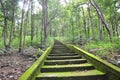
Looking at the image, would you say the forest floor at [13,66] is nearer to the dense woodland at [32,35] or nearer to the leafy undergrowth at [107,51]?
the dense woodland at [32,35]

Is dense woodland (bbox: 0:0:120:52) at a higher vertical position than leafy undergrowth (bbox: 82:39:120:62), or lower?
higher

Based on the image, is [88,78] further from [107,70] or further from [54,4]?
[54,4]

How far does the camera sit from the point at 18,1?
46.2 feet

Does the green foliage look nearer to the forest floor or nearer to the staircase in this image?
the staircase

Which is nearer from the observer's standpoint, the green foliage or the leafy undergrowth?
the leafy undergrowth

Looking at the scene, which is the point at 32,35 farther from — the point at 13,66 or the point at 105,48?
the point at 13,66

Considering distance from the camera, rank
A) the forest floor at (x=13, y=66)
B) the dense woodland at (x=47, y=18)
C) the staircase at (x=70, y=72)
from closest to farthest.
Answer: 1. the staircase at (x=70, y=72)
2. the forest floor at (x=13, y=66)
3. the dense woodland at (x=47, y=18)

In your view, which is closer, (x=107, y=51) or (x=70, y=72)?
(x=70, y=72)

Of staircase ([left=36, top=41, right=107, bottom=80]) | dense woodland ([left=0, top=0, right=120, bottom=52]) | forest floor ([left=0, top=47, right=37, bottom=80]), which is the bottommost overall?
forest floor ([left=0, top=47, right=37, bottom=80])

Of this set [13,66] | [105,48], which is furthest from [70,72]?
[105,48]

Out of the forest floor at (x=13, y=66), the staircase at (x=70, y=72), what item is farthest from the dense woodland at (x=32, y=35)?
the staircase at (x=70, y=72)

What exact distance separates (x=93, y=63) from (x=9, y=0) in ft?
33.7

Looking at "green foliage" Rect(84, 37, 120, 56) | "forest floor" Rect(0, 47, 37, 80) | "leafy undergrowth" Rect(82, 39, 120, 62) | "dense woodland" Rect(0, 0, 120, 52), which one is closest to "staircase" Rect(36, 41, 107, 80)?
"forest floor" Rect(0, 47, 37, 80)

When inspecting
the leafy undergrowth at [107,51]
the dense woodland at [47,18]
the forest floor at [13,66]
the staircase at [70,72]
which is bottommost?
the forest floor at [13,66]
